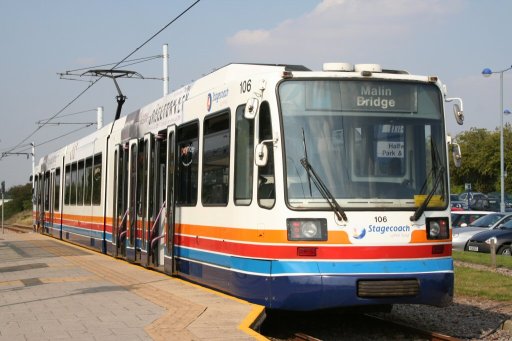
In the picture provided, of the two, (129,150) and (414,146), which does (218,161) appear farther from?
(129,150)

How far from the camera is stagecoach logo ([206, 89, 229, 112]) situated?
10489 millimetres

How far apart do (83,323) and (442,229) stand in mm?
4355

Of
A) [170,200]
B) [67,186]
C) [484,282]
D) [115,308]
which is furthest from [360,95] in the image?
[67,186]

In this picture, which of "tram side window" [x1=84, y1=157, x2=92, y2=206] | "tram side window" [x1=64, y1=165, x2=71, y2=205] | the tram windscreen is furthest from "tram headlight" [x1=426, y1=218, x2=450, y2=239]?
"tram side window" [x1=64, y1=165, x2=71, y2=205]

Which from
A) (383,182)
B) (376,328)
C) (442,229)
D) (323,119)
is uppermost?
(323,119)

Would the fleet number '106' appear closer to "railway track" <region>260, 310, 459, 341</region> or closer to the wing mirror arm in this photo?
the wing mirror arm

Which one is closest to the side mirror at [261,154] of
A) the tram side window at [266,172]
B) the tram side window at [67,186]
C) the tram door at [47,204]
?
the tram side window at [266,172]

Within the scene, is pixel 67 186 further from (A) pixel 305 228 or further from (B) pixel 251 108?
(A) pixel 305 228

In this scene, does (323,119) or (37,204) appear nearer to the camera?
(323,119)

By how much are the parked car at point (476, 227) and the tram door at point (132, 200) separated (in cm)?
1241

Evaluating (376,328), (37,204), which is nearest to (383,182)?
(376,328)

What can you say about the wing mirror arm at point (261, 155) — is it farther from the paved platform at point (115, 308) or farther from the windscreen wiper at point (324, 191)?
the paved platform at point (115, 308)

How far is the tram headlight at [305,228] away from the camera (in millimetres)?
8766

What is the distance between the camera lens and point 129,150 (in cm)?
1608
